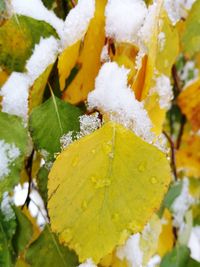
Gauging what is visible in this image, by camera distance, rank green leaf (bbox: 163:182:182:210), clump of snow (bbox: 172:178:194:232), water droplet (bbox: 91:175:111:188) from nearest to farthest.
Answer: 1. water droplet (bbox: 91:175:111:188)
2. green leaf (bbox: 163:182:182:210)
3. clump of snow (bbox: 172:178:194:232)

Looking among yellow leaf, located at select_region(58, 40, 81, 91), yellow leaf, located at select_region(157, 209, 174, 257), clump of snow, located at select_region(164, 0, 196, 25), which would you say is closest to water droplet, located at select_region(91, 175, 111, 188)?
yellow leaf, located at select_region(58, 40, 81, 91)

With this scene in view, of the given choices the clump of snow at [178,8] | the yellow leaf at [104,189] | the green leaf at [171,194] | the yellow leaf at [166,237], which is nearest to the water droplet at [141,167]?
the yellow leaf at [104,189]

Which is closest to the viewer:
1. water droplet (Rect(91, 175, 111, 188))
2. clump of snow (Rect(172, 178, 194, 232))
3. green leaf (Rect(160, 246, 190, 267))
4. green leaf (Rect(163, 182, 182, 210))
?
water droplet (Rect(91, 175, 111, 188))

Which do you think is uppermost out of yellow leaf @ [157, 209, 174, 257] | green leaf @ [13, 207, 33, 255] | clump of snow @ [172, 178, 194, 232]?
green leaf @ [13, 207, 33, 255]

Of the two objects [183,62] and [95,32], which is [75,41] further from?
[183,62]

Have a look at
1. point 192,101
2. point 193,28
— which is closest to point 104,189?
point 193,28

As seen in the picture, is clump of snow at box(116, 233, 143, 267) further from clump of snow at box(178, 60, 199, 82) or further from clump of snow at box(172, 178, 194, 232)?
clump of snow at box(178, 60, 199, 82)
